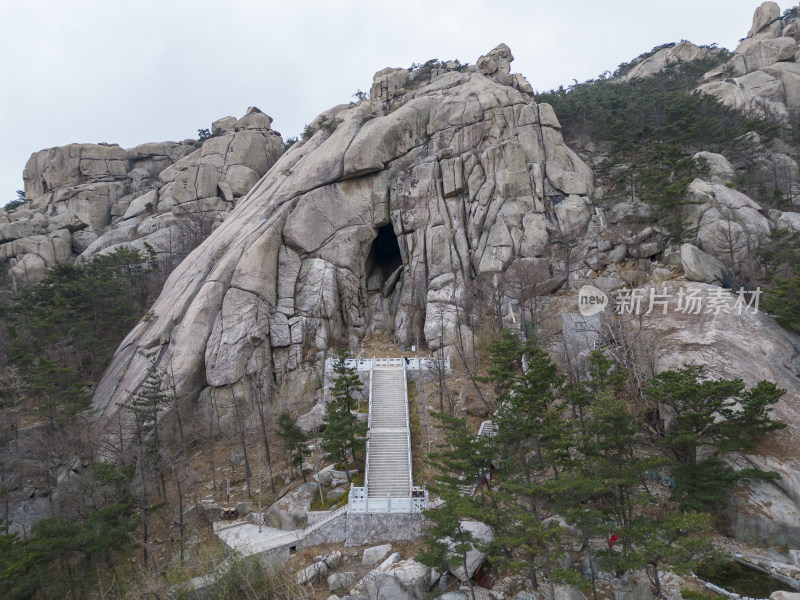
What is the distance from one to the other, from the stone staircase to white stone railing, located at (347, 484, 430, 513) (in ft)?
2.38

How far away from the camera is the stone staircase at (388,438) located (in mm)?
19844

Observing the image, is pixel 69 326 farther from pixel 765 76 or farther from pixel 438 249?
pixel 765 76

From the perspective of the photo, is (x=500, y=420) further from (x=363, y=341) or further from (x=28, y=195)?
(x=28, y=195)

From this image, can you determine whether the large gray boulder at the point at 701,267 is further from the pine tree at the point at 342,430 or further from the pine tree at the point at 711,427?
the pine tree at the point at 342,430

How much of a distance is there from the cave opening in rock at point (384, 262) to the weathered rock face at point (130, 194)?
17.7 metres

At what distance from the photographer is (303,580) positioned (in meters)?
15.3

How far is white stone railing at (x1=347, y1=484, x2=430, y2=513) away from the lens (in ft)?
58.6

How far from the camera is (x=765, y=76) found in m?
52.5

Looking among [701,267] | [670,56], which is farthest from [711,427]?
[670,56]

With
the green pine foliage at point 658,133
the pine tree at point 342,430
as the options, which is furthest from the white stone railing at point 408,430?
the green pine foliage at point 658,133

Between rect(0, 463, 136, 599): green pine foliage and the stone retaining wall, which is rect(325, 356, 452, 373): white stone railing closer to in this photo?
the stone retaining wall


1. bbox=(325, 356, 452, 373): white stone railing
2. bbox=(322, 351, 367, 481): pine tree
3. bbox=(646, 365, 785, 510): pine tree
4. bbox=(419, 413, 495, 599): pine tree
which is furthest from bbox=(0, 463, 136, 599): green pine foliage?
bbox=(646, 365, 785, 510): pine tree

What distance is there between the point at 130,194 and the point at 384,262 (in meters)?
36.5

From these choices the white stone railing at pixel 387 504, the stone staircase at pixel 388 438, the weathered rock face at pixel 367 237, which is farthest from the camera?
the weathered rock face at pixel 367 237
